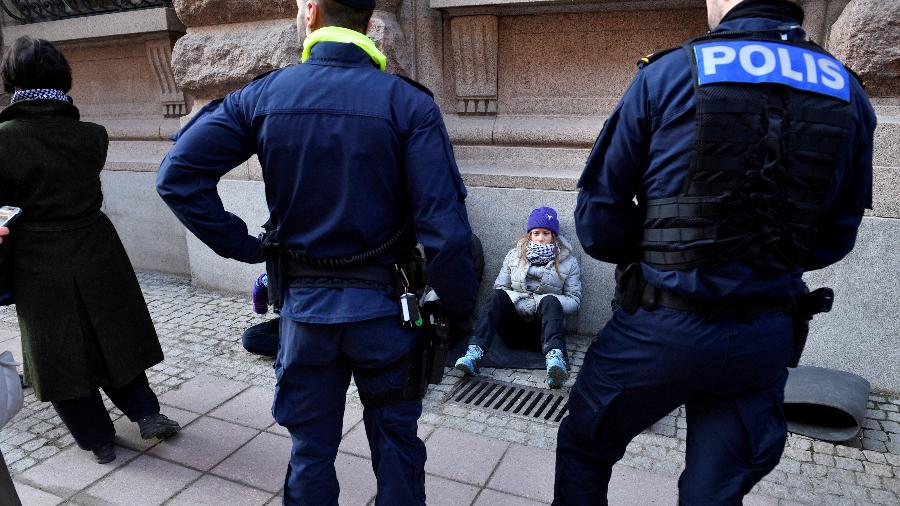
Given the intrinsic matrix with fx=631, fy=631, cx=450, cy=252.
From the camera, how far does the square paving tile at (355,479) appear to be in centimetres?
272

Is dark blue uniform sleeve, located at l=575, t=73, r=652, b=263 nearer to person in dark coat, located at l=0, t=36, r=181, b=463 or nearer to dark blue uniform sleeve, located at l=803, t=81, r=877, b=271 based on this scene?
dark blue uniform sleeve, located at l=803, t=81, r=877, b=271

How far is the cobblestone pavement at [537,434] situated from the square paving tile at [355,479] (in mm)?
522

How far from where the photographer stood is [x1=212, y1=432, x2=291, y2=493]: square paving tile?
283 cm

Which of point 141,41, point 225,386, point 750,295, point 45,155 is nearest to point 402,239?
point 750,295

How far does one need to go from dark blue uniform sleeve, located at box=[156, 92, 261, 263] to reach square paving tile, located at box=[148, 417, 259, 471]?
1.42m

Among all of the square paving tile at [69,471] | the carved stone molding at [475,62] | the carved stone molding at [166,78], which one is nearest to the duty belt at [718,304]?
the square paving tile at [69,471]

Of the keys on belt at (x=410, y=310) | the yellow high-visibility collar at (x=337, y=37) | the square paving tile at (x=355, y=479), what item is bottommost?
the square paving tile at (x=355, y=479)

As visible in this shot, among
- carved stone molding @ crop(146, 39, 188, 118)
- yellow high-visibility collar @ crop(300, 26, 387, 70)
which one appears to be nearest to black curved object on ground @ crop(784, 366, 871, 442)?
yellow high-visibility collar @ crop(300, 26, 387, 70)

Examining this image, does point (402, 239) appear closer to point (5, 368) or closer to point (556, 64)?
point (5, 368)

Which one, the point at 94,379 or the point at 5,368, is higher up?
the point at 5,368

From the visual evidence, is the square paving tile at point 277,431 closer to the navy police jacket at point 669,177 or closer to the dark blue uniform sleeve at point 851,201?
the navy police jacket at point 669,177

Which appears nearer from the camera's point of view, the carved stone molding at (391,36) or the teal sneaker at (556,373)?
the teal sneaker at (556,373)

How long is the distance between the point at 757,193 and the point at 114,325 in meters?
2.77

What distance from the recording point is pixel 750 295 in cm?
171
